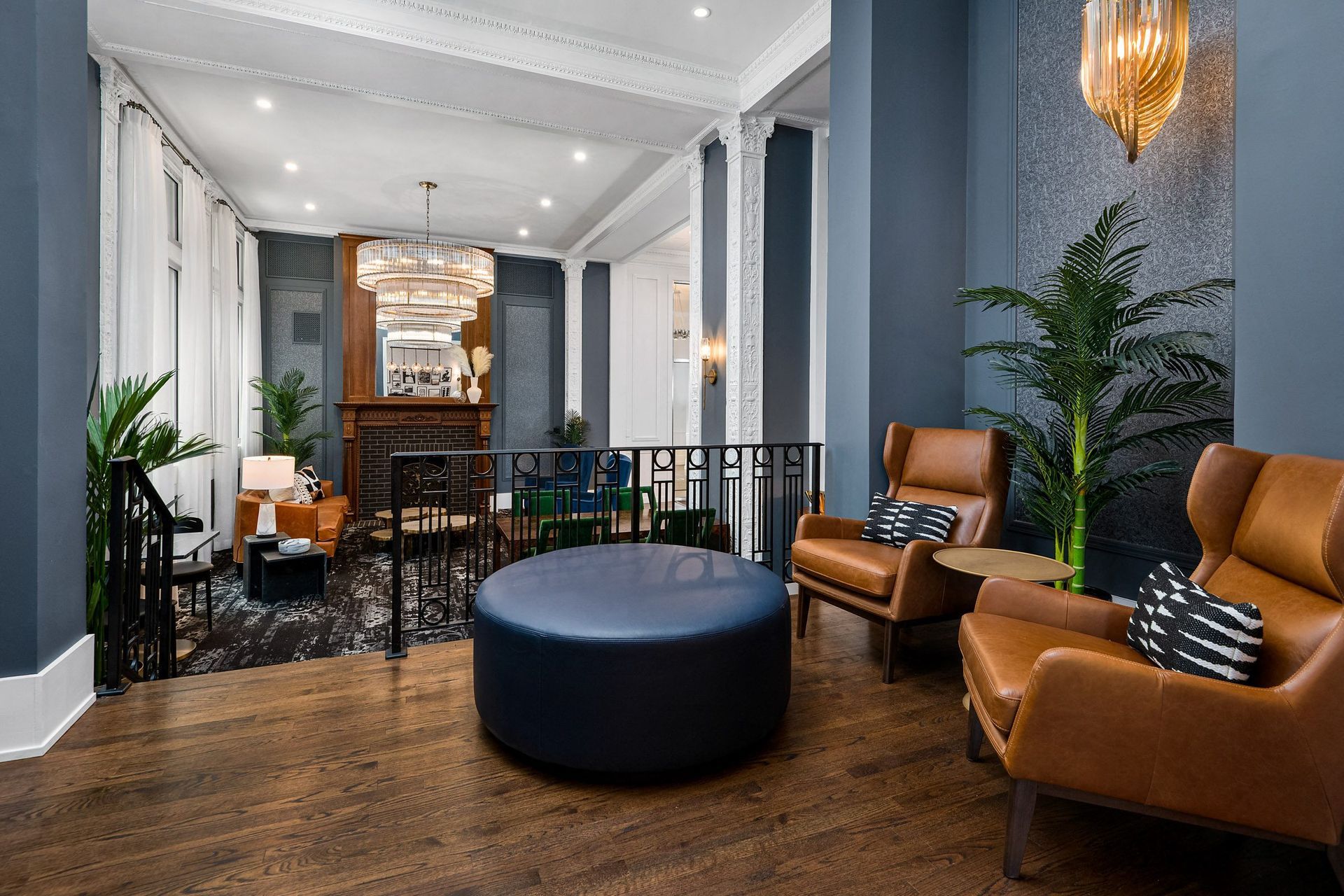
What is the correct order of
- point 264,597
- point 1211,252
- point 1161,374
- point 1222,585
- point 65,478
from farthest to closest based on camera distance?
point 264,597 < point 1161,374 < point 1211,252 < point 65,478 < point 1222,585

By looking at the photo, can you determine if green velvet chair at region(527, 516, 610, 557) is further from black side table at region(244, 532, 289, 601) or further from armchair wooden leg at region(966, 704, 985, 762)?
black side table at region(244, 532, 289, 601)

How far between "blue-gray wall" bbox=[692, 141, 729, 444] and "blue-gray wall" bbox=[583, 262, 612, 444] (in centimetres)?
409

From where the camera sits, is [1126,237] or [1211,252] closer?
[1211,252]

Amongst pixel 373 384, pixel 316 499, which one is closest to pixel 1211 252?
pixel 316 499

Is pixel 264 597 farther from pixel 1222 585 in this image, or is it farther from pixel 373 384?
pixel 1222 585

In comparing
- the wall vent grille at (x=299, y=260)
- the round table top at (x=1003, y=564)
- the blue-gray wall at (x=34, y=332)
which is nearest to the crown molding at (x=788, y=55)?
the round table top at (x=1003, y=564)

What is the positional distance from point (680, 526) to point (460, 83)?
336 centimetres

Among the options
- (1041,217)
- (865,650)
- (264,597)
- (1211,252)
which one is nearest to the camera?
(1211,252)

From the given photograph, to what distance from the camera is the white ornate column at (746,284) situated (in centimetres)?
493

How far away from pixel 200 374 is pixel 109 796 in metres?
4.86

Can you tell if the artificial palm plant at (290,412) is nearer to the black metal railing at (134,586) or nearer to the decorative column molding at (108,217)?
the decorative column molding at (108,217)

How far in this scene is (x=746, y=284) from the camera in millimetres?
4957

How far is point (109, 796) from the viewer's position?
1.76 meters

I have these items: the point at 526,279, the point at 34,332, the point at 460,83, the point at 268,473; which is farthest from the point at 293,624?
the point at 526,279
